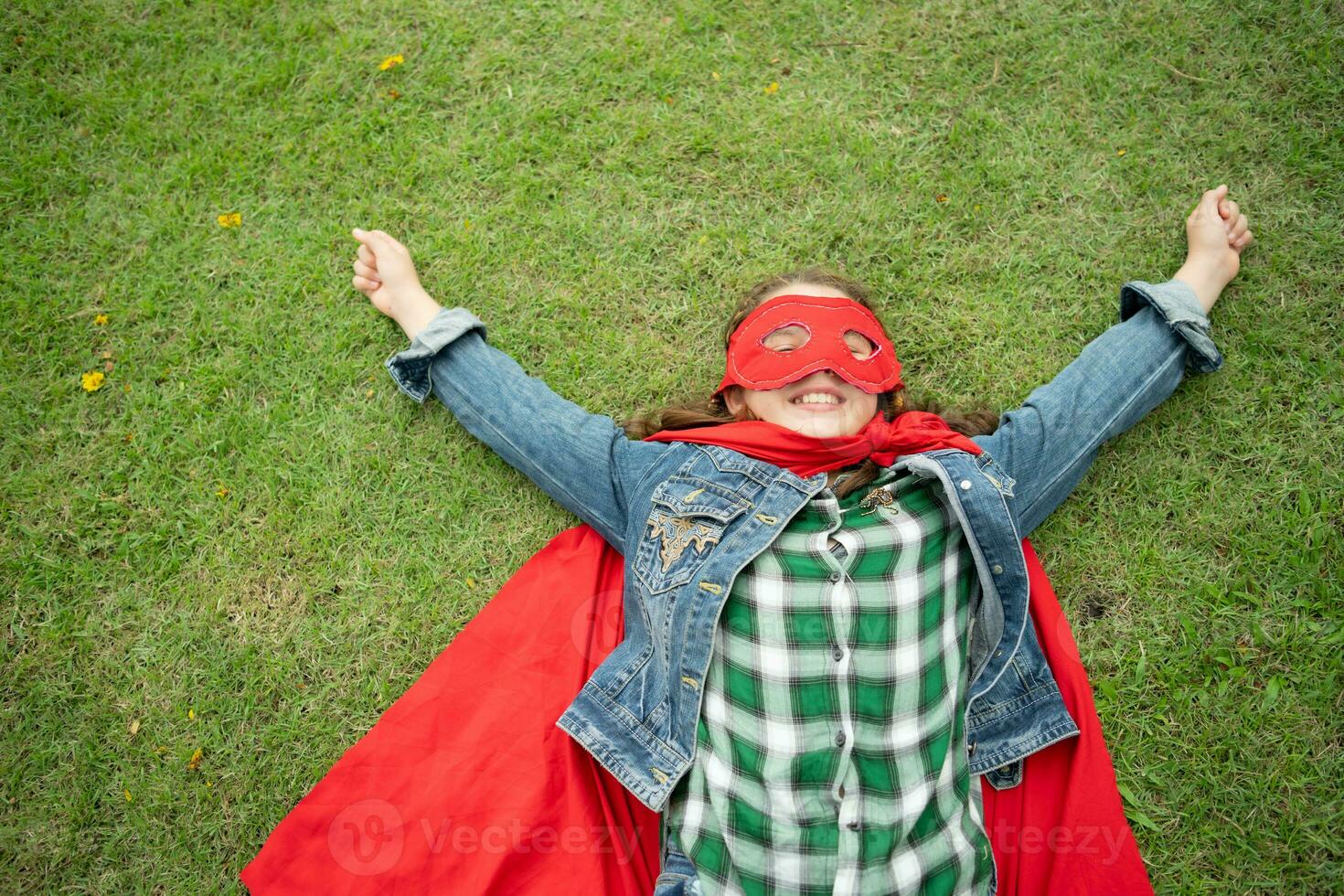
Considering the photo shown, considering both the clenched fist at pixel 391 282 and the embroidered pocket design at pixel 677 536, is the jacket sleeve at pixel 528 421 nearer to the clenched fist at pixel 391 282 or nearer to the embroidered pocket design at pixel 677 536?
the clenched fist at pixel 391 282

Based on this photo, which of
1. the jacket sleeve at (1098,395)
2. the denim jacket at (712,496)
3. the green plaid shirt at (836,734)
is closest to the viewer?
the green plaid shirt at (836,734)

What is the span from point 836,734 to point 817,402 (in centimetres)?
114

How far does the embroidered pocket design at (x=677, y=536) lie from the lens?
2.87 m

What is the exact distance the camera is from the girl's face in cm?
296

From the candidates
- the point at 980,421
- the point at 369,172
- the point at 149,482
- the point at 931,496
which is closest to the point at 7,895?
the point at 149,482

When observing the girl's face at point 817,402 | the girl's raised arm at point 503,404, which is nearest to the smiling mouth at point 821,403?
the girl's face at point 817,402

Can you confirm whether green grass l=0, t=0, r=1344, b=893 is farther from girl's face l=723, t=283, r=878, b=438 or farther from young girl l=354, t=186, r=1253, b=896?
girl's face l=723, t=283, r=878, b=438

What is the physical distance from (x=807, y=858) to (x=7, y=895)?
3.08 meters

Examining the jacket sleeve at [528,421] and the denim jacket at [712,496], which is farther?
the jacket sleeve at [528,421]

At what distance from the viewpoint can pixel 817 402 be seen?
2998mm

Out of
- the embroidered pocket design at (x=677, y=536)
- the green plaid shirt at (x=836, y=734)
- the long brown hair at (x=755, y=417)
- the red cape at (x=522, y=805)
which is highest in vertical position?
the long brown hair at (x=755, y=417)

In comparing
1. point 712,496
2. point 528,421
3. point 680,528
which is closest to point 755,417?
point 712,496

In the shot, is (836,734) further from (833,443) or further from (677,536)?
(833,443)

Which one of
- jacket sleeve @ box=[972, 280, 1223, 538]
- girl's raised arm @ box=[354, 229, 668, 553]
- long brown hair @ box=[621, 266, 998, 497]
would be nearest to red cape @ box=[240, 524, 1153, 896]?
jacket sleeve @ box=[972, 280, 1223, 538]
